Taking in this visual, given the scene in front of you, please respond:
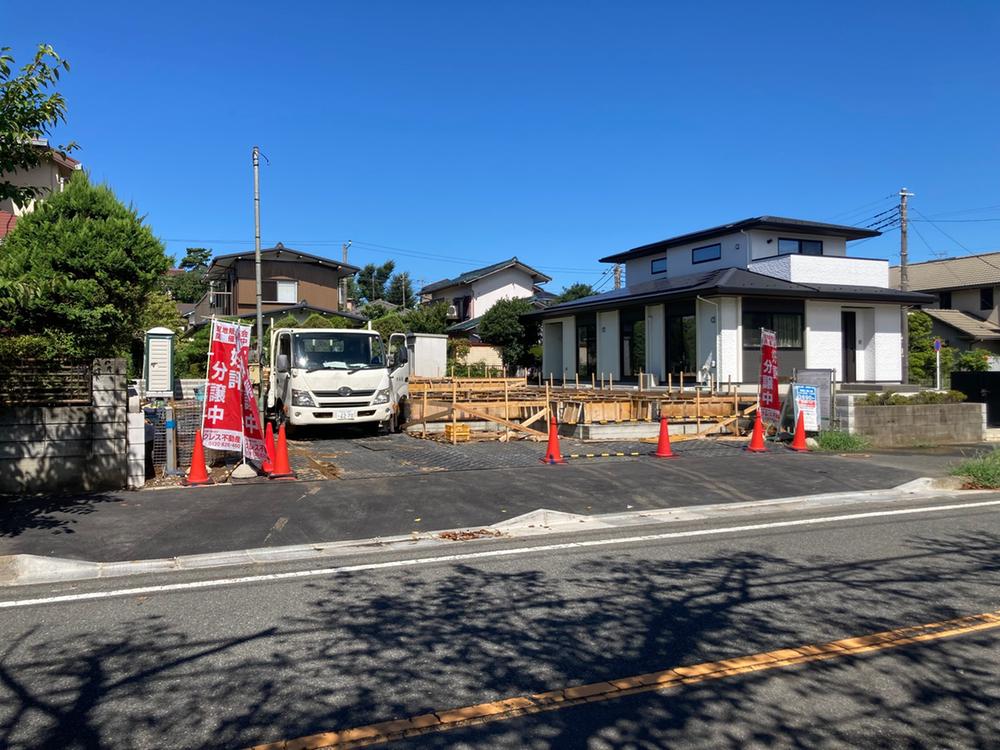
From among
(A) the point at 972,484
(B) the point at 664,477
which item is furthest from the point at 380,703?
(A) the point at 972,484

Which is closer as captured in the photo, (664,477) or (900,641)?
(900,641)

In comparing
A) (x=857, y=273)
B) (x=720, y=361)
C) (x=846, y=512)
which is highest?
(x=857, y=273)

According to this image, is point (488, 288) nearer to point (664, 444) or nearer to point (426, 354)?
point (426, 354)

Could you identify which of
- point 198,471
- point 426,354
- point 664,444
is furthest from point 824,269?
point 198,471

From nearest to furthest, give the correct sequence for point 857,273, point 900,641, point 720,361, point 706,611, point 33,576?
1. point 900,641
2. point 706,611
3. point 33,576
4. point 720,361
5. point 857,273

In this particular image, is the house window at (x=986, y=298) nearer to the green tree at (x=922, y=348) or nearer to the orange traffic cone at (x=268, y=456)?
the green tree at (x=922, y=348)

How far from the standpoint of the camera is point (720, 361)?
79.7ft

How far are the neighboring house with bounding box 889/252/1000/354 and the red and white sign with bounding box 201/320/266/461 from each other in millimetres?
38383

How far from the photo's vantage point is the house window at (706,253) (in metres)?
29.0

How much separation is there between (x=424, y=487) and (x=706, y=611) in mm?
5634

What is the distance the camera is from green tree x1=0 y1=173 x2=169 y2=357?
1667 cm

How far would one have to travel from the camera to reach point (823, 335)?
25984 mm

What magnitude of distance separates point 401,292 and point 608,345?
60.7 m

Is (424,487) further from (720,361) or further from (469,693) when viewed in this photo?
(720,361)
